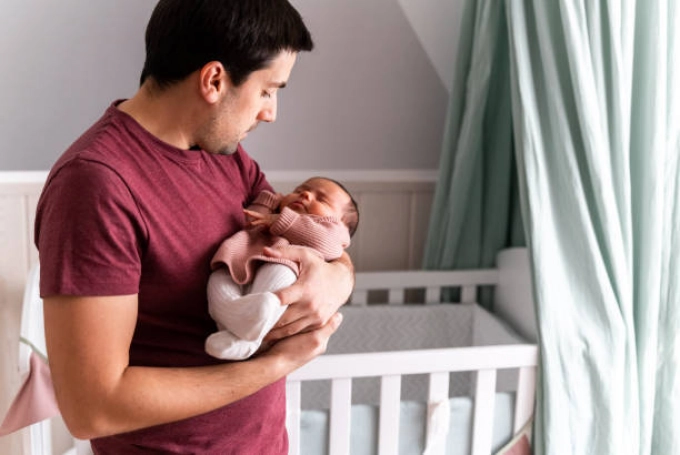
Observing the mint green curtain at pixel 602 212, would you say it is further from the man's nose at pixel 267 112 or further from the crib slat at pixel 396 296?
the man's nose at pixel 267 112

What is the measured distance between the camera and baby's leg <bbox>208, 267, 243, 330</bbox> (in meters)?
1.00

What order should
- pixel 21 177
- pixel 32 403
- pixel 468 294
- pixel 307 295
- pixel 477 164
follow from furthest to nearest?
1. pixel 468 294
2. pixel 477 164
3. pixel 21 177
4. pixel 32 403
5. pixel 307 295

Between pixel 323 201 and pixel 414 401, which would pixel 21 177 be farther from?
pixel 414 401

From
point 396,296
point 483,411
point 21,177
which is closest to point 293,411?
point 483,411

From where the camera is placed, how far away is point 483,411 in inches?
63.3

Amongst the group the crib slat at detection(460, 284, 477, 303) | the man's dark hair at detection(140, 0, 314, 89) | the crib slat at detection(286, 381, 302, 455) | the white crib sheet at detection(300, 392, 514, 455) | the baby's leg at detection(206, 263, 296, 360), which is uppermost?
the man's dark hair at detection(140, 0, 314, 89)

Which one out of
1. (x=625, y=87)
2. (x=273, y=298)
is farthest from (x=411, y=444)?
(x=625, y=87)

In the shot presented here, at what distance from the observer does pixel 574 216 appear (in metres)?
1.58

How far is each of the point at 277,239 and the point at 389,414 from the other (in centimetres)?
57

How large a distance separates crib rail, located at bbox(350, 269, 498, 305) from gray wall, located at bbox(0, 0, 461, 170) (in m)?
0.33

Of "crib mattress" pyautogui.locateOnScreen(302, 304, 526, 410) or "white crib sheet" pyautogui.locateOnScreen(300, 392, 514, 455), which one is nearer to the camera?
"white crib sheet" pyautogui.locateOnScreen(300, 392, 514, 455)

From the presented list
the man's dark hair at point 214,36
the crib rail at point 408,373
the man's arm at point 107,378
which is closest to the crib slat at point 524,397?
the crib rail at point 408,373

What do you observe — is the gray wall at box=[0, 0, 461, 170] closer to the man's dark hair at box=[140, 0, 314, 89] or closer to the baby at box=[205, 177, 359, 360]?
the baby at box=[205, 177, 359, 360]

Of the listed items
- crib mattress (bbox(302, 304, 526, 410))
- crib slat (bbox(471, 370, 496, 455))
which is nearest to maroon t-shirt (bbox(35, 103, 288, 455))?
crib slat (bbox(471, 370, 496, 455))
